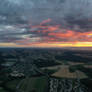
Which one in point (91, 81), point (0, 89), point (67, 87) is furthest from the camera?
point (91, 81)

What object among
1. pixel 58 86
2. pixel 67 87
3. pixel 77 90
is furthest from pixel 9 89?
pixel 77 90

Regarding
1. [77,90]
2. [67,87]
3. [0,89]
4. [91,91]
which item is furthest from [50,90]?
[0,89]

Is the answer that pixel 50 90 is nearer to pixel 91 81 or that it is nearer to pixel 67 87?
pixel 67 87

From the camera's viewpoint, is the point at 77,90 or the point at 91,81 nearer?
the point at 77,90

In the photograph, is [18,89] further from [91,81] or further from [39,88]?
[91,81]

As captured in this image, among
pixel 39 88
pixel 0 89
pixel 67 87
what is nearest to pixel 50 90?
pixel 39 88

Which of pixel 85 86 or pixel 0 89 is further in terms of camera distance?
pixel 85 86

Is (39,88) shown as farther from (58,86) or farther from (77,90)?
(77,90)

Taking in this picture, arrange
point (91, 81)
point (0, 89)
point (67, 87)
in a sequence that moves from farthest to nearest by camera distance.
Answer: point (91, 81), point (67, 87), point (0, 89)
